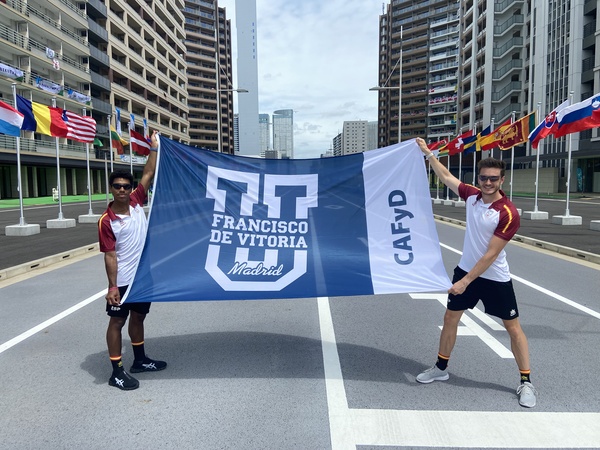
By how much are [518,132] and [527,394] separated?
19924 mm

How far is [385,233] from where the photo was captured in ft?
14.7

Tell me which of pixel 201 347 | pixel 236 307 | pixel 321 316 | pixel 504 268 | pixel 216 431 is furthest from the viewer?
pixel 236 307

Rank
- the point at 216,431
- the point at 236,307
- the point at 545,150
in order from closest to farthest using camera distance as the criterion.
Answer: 1. the point at 216,431
2. the point at 236,307
3. the point at 545,150

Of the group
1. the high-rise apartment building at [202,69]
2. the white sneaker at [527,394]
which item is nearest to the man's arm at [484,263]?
the white sneaker at [527,394]

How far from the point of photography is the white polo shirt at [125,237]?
3867 millimetres

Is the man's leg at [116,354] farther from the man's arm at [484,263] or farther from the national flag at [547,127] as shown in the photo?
the national flag at [547,127]

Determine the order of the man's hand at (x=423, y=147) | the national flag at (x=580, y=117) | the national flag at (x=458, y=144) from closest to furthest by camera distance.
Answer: the man's hand at (x=423, y=147) → the national flag at (x=580, y=117) → the national flag at (x=458, y=144)

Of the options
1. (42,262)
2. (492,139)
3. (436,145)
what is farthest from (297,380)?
(436,145)

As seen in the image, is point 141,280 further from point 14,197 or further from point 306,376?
point 14,197

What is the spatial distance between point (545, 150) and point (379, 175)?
180ft

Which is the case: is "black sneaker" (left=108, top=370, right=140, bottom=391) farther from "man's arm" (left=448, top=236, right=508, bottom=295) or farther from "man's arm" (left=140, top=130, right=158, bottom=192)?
"man's arm" (left=448, top=236, right=508, bottom=295)

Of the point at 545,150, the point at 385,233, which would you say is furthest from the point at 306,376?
the point at 545,150

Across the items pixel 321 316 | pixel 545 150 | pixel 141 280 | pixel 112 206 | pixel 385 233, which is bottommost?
pixel 321 316

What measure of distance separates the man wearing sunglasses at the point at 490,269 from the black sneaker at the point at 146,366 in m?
2.37
